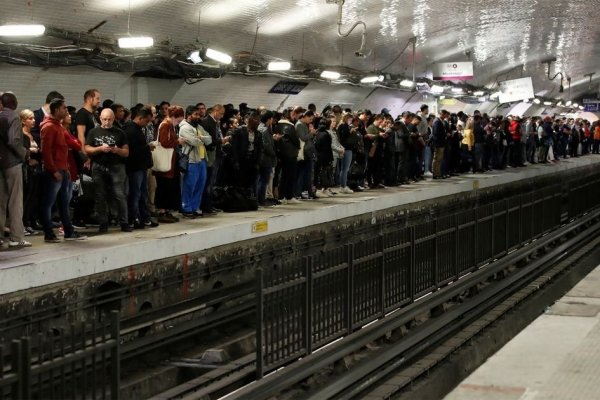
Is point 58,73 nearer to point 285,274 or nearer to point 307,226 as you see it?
point 307,226

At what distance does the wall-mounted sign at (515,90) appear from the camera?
36.5 metres

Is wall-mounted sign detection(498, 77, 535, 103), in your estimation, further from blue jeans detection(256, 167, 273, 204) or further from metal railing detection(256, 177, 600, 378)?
metal railing detection(256, 177, 600, 378)

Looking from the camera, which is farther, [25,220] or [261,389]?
[25,220]

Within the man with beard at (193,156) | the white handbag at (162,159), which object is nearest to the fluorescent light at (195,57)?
the man with beard at (193,156)

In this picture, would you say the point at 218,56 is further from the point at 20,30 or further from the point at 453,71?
the point at 453,71

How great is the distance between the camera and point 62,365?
4852mm

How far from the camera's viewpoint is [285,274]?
7613 mm

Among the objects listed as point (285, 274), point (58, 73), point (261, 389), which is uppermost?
point (58, 73)

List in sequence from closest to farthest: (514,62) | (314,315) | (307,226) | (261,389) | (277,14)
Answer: (261,389), (314,315), (307,226), (277,14), (514,62)

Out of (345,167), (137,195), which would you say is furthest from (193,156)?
(345,167)

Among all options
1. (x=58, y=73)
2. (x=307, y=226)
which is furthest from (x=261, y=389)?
(x=58, y=73)

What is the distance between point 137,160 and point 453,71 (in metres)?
18.8

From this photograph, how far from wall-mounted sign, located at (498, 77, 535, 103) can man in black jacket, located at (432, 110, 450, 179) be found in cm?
1166

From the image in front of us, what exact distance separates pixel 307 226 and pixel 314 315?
25.9ft
